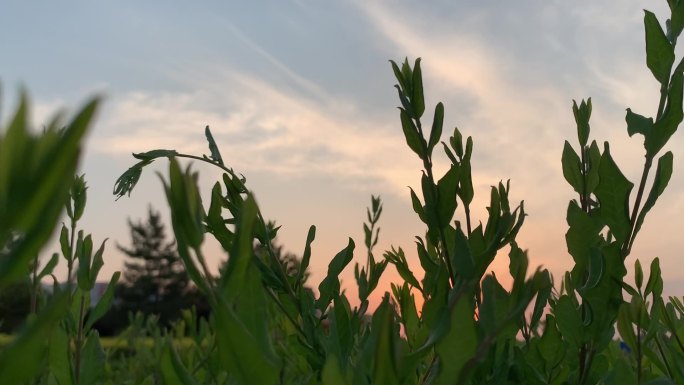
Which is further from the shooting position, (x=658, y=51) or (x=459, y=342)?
(x=658, y=51)

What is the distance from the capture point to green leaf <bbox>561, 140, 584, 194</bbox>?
1.44 metres

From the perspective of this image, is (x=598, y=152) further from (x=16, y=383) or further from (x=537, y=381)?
(x=16, y=383)

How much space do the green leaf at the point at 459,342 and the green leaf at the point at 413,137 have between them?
57cm

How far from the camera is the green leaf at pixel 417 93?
1.25 metres

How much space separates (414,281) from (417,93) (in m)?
0.49

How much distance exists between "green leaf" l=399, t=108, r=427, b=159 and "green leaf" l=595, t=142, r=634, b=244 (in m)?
0.28

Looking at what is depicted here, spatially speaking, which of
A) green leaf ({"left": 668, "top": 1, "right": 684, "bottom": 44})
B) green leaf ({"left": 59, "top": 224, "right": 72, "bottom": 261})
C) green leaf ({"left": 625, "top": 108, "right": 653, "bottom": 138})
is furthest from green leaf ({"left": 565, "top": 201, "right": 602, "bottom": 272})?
green leaf ({"left": 59, "top": 224, "right": 72, "bottom": 261})

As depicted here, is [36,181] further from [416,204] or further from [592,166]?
[592,166]

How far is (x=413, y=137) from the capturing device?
124cm

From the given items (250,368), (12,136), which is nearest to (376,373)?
(250,368)

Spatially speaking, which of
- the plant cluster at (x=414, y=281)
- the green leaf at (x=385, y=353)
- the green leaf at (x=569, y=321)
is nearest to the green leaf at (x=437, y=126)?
the plant cluster at (x=414, y=281)

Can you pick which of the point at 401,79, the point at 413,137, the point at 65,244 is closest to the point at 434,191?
the point at 413,137

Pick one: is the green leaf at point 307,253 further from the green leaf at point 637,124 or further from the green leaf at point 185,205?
the green leaf at point 185,205

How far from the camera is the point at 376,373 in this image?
59cm
